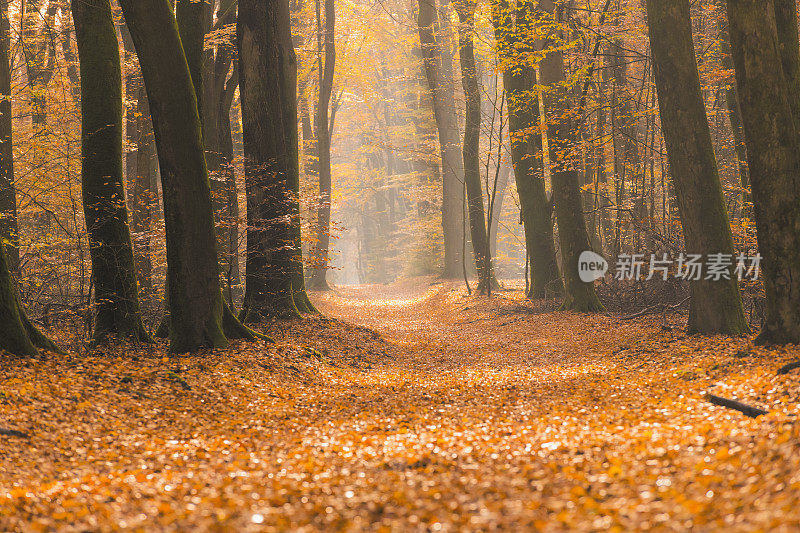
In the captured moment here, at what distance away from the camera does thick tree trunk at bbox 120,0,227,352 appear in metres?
7.93

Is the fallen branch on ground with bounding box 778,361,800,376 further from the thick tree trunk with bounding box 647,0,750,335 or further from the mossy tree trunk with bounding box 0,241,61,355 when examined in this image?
the mossy tree trunk with bounding box 0,241,61,355

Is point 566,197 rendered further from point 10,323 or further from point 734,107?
point 10,323

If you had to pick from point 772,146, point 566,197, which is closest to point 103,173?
point 772,146

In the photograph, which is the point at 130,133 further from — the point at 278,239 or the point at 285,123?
the point at 278,239

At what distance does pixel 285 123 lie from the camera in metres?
12.2

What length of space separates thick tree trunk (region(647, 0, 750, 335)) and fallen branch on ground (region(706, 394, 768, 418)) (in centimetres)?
319

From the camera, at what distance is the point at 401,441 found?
5375 millimetres

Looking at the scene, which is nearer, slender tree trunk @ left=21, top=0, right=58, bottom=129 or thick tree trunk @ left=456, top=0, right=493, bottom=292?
slender tree trunk @ left=21, top=0, right=58, bottom=129

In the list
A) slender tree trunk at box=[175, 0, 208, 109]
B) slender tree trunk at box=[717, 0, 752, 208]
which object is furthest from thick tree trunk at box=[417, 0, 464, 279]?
slender tree trunk at box=[175, 0, 208, 109]

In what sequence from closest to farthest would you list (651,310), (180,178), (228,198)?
(180,178) → (228,198) → (651,310)

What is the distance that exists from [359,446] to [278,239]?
6292 millimetres

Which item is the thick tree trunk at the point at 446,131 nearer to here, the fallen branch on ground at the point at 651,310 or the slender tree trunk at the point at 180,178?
the fallen branch on ground at the point at 651,310

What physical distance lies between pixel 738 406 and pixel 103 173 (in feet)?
26.8

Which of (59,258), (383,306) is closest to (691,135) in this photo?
(59,258)
